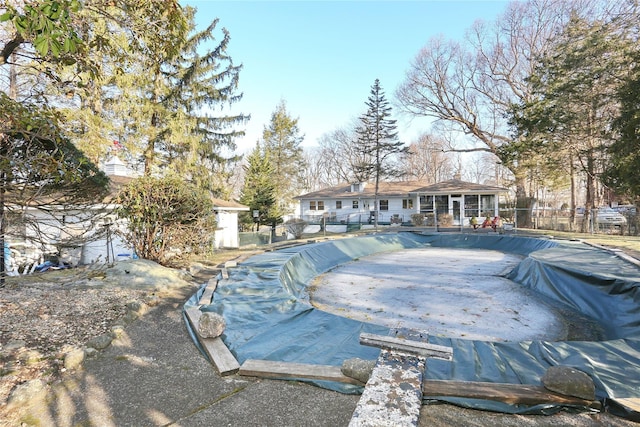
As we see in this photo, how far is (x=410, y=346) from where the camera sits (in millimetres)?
2676

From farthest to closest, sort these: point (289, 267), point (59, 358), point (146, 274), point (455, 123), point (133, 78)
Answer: point (455, 123) → point (133, 78) → point (289, 267) → point (146, 274) → point (59, 358)

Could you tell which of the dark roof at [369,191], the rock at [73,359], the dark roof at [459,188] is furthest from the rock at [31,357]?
the dark roof at [369,191]

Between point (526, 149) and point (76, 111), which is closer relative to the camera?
point (76, 111)

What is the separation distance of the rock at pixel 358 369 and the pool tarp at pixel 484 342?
3.6 inches

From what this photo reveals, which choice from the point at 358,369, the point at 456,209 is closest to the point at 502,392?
the point at 358,369

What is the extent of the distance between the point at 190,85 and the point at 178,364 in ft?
51.7

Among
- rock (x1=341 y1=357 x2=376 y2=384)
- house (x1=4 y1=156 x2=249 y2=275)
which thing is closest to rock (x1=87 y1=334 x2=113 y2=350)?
house (x1=4 y1=156 x2=249 y2=275)

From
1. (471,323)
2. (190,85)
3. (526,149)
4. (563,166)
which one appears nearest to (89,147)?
(190,85)

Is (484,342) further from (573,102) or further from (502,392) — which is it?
(573,102)

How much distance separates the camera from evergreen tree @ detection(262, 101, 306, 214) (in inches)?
1257

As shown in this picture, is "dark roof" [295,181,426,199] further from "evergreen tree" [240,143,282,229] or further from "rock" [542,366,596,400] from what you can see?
"rock" [542,366,596,400]

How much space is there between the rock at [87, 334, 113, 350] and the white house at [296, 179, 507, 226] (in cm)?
1719

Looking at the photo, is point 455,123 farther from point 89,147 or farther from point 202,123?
point 89,147

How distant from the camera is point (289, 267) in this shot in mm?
7773
